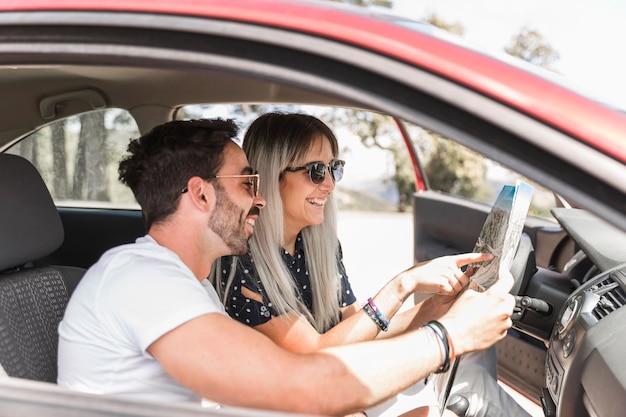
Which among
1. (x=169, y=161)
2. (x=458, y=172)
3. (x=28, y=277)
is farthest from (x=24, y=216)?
(x=458, y=172)

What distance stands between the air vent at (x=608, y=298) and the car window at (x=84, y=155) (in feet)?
5.49

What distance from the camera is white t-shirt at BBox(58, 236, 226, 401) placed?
1.30m

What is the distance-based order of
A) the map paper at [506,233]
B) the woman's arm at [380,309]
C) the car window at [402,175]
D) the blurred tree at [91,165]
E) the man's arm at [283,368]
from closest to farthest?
1. the man's arm at [283,368]
2. the map paper at [506,233]
3. the woman's arm at [380,309]
4. the blurred tree at [91,165]
5. the car window at [402,175]

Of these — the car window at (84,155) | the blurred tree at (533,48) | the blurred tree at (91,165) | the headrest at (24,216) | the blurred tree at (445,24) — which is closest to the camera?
the headrest at (24,216)

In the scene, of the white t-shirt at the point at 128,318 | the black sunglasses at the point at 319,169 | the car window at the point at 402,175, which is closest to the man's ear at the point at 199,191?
the white t-shirt at the point at 128,318

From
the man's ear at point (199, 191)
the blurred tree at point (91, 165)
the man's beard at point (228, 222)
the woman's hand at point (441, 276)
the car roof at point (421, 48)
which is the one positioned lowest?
the blurred tree at point (91, 165)

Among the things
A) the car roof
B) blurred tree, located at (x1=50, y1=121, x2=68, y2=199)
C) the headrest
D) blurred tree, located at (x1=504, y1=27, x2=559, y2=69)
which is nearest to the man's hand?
the car roof

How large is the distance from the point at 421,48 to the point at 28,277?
137 centimetres

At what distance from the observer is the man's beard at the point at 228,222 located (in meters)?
1.66

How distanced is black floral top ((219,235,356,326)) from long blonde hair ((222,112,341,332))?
0.06ft

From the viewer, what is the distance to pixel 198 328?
1.25 m

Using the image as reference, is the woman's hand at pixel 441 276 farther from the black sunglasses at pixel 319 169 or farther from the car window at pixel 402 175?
the car window at pixel 402 175

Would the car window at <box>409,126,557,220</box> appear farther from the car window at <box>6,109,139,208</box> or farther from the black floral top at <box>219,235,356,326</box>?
the black floral top at <box>219,235,356,326</box>

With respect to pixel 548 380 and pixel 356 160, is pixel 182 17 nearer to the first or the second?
pixel 548 380
